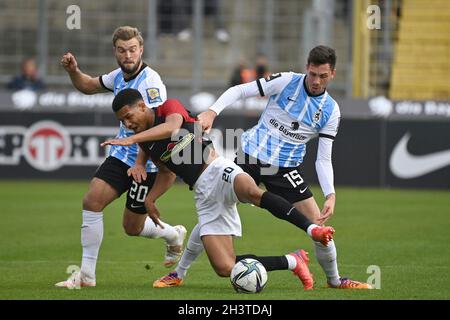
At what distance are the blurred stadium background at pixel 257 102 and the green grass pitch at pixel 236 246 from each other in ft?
0.15

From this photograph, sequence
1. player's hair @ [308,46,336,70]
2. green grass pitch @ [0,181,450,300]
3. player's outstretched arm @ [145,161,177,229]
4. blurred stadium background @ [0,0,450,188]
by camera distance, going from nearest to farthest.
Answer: green grass pitch @ [0,181,450,300] → player's hair @ [308,46,336,70] → player's outstretched arm @ [145,161,177,229] → blurred stadium background @ [0,0,450,188]

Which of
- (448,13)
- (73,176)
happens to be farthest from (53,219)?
(448,13)

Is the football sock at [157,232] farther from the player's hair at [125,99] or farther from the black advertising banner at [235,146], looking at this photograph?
the black advertising banner at [235,146]

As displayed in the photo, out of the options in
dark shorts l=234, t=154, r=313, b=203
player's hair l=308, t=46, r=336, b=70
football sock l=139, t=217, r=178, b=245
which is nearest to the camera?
player's hair l=308, t=46, r=336, b=70

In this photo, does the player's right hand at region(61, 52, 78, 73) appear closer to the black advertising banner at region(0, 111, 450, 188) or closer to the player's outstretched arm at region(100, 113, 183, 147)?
the player's outstretched arm at region(100, 113, 183, 147)

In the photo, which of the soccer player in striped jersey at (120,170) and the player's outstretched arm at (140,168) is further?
the soccer player in striped jersey at (120,170)

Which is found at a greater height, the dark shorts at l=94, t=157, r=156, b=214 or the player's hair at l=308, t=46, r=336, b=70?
the player's hair at l=308, t=46, r=336, b=70

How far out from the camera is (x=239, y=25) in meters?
26.2

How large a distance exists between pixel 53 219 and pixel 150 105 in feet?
22.5

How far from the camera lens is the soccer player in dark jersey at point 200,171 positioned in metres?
8.88

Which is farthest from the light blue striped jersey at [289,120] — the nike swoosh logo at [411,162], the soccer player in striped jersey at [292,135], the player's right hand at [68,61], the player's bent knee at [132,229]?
the nike swoosh logo at [411,162]

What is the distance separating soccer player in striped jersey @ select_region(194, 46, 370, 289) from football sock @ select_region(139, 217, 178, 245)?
1.38 metres

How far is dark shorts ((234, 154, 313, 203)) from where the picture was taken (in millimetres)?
9594

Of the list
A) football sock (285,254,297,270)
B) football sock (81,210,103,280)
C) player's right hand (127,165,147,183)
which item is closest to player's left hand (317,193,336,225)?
football sock (285,254,297,270)
